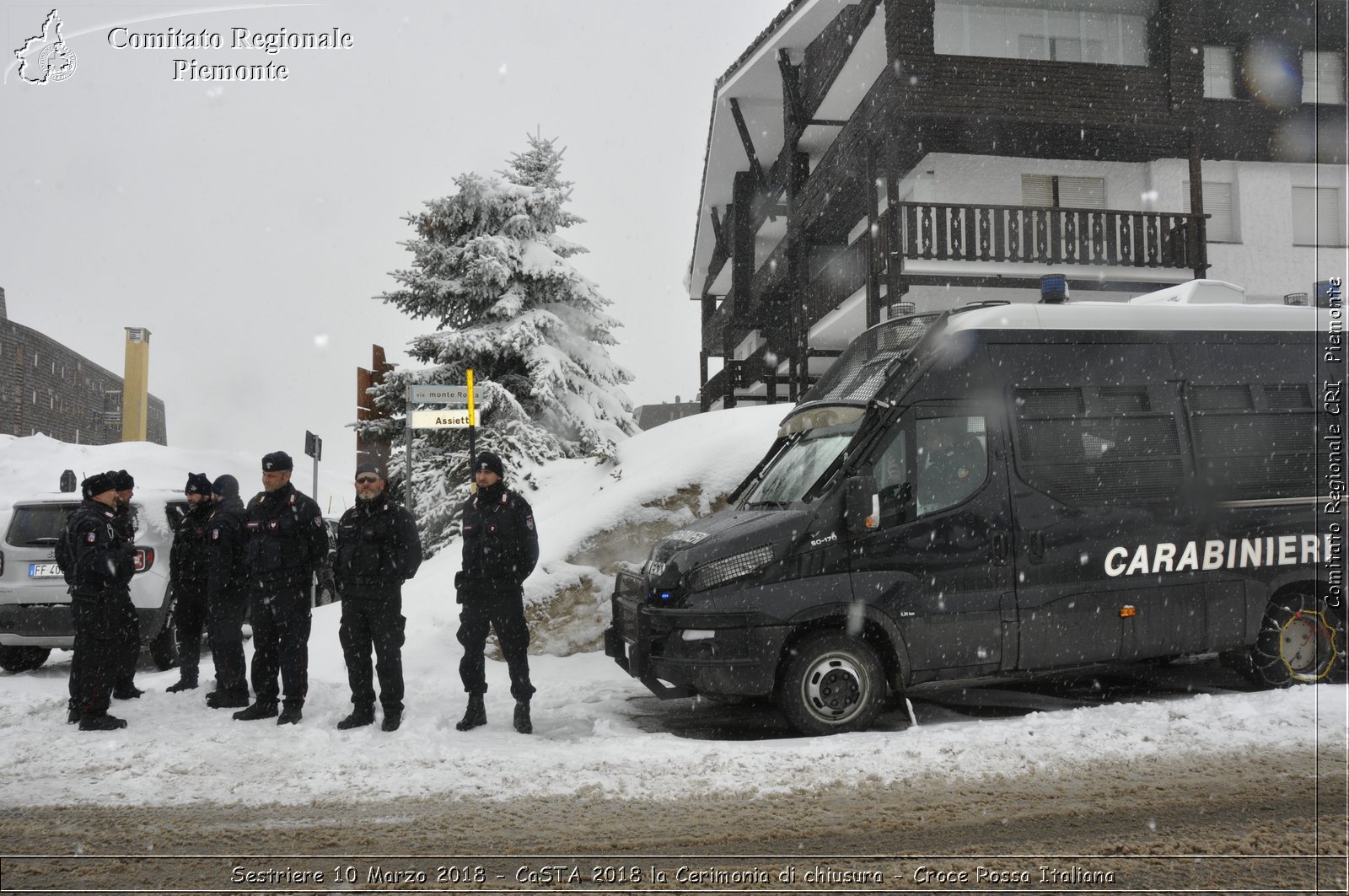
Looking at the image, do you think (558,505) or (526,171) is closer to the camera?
(558,505)

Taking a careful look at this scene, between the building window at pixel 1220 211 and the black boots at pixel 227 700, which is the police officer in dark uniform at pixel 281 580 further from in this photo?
the building window at pixel 1220 211

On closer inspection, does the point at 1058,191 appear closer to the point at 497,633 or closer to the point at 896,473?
the point at 896,473

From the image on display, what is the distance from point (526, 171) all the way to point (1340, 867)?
14.4 m

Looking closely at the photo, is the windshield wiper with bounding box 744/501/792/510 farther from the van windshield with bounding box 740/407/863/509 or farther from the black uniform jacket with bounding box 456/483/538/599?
the black uniform jacket with bounding box 456/483/538/599

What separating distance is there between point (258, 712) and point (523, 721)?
198 cm

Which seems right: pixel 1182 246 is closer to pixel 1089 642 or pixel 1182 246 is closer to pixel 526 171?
pixel 526 171

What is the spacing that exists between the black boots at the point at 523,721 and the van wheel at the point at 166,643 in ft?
14.7

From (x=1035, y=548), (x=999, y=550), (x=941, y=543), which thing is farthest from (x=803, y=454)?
(x=1035, y=548)

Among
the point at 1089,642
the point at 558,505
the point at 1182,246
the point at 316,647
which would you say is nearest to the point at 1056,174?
the point at 1182,246

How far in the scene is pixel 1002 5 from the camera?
680 inches

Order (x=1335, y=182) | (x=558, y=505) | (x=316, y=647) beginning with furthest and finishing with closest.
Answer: (x=1335, y=182) → (x=558, y=505) → (x=316, y=647)

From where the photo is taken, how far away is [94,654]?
612 cm

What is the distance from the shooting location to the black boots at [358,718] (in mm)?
5812

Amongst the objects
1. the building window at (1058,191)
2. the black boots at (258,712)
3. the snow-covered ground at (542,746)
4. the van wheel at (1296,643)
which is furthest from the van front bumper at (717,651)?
the building window at (1058,191)
